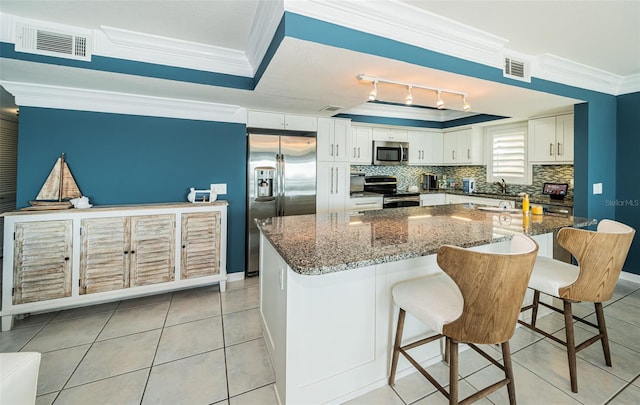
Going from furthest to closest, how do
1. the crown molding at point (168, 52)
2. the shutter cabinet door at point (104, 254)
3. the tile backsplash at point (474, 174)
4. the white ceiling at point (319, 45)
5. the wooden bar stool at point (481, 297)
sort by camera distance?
1. the tile backsplash at point (474, 174)
2. the shutter cabinet door at point (104, 254)
3. the crown molding at point (168, 52)
4. the white ceiling at point (319, 45)
5. the wooden bar stool at point (481, 297)

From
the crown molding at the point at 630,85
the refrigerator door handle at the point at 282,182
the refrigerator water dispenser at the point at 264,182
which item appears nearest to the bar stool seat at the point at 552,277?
the refrigerator door handle at the point at 282,182

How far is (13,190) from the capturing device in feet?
14.8

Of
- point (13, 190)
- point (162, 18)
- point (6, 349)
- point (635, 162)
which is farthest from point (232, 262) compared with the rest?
point (635, 162)

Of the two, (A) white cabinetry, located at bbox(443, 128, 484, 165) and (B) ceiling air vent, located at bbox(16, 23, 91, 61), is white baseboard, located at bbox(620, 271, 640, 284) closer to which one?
(A) white cabinetry, located at bbox(443, 128, 484, 165)

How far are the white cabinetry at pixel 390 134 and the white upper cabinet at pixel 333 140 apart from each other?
0.90 m

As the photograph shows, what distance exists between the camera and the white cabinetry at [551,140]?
3.79 m

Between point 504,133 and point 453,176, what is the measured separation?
140 centimetres

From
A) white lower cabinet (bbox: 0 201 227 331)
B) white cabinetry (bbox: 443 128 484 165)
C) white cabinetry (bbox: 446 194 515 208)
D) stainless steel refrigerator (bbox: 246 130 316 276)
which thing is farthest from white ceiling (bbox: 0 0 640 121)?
white cabinetry (bbox: 443 128 484 165)

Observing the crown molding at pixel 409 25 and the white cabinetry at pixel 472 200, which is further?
the white cabinetry at pixel 472 200

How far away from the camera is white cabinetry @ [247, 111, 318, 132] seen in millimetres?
3689

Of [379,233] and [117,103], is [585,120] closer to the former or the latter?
[379,233]

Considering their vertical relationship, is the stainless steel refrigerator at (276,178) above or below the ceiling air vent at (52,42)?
below

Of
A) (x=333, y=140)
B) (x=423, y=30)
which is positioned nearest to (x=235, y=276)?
(x=333, y=140)

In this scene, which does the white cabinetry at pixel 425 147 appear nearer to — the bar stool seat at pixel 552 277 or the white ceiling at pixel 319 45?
the white ceiling at pixel 319 45
